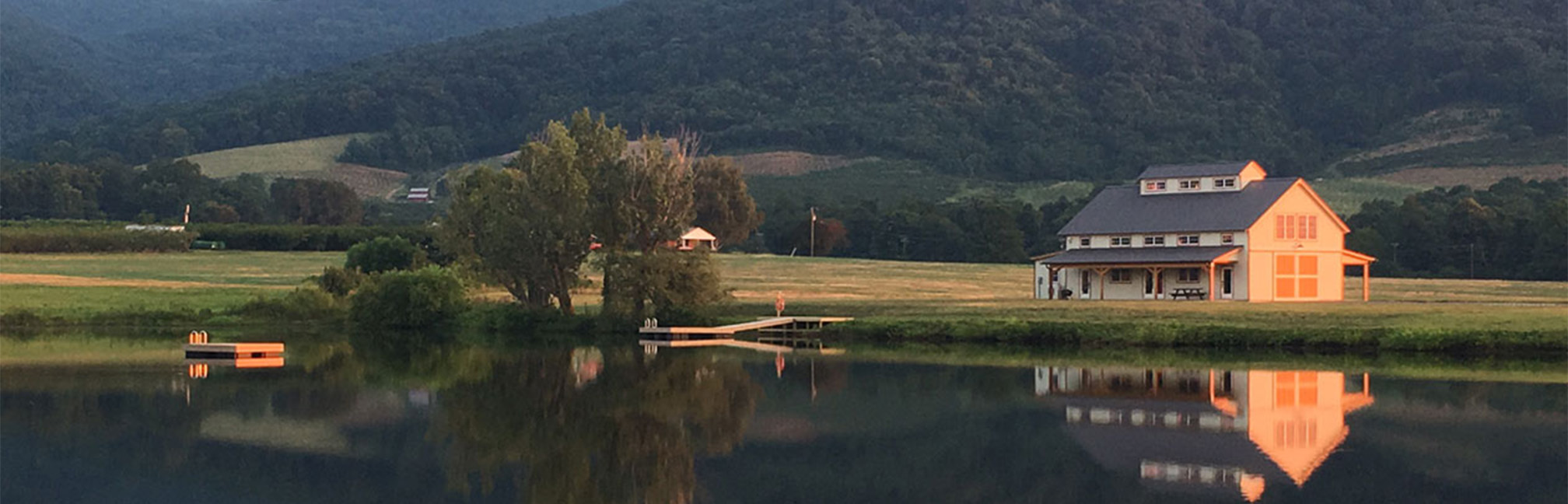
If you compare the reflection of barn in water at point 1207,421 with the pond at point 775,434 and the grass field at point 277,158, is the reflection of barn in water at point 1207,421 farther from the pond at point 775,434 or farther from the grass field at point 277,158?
the grass field at point 277,158

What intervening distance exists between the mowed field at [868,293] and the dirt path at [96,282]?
0.06m

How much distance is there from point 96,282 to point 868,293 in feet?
95.6

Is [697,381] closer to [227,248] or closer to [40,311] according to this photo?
[40,311]

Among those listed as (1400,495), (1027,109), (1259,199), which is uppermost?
(1027,109)

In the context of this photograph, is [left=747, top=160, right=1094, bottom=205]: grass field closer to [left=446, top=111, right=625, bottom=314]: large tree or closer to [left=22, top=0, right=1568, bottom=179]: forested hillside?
[left=22, top=0, right=1568, bottom=179]: forested hillside

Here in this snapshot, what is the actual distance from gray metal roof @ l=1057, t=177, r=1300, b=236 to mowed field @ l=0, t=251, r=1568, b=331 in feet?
14.5

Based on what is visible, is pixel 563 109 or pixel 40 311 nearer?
pixel 40 311

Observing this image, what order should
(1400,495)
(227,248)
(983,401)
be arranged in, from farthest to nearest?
(227,248) → (983,401) → (1400,495)

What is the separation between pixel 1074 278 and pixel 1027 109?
118856mm

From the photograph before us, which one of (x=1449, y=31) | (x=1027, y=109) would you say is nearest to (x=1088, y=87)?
(x=1027, y=109)

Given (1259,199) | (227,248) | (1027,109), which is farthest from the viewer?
(1027,109)

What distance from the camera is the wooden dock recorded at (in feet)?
189

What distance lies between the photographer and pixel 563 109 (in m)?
197

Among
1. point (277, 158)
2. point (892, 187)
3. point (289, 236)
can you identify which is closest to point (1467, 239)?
point (289, 236)
